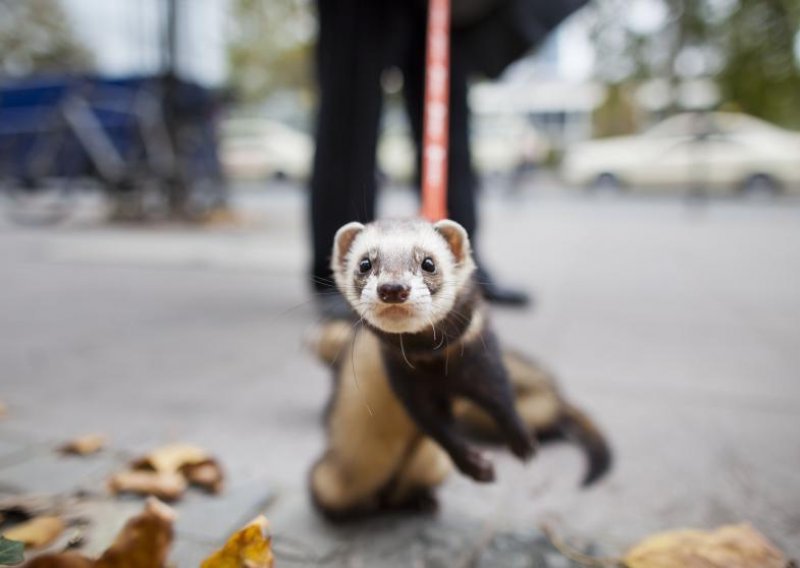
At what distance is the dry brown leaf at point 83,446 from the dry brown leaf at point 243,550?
2.36 ft

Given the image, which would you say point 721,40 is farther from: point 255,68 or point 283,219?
point 255,68

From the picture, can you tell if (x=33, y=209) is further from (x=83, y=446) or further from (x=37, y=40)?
(x=37, y=40)

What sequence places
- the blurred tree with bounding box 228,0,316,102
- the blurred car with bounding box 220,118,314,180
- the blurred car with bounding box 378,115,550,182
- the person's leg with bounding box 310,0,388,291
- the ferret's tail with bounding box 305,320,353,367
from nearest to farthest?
the ferret's tail with bounding box 305,320,353,367, the person's leg with bounding box 310,0,388,291, the blurred tree with bounding box 228,0,316,102, the blurred car with bounding box 378,115,550,182, the blurred car with bounding box 220,118,314,180

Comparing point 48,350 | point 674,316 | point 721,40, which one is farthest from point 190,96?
point 721,40

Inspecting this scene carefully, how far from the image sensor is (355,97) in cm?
162

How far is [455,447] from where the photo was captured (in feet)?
3.35

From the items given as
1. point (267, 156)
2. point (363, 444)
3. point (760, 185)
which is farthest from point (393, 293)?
point (267, 156)

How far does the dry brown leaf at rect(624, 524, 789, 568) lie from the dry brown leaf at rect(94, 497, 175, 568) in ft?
2.43

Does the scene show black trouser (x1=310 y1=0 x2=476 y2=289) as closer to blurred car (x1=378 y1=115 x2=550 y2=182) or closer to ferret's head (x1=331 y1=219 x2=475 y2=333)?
ferret's head (x1=331 y1=219 x2=475 y2=333)

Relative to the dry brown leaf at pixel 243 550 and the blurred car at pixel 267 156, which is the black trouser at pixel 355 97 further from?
the blurred car at pixel 267 156

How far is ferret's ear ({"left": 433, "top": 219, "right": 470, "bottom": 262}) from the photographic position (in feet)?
2.96

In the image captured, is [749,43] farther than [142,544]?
Yes

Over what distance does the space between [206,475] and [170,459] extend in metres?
0.09

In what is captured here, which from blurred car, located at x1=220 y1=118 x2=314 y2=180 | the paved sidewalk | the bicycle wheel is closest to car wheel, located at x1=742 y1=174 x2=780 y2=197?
the paved sidewalk
